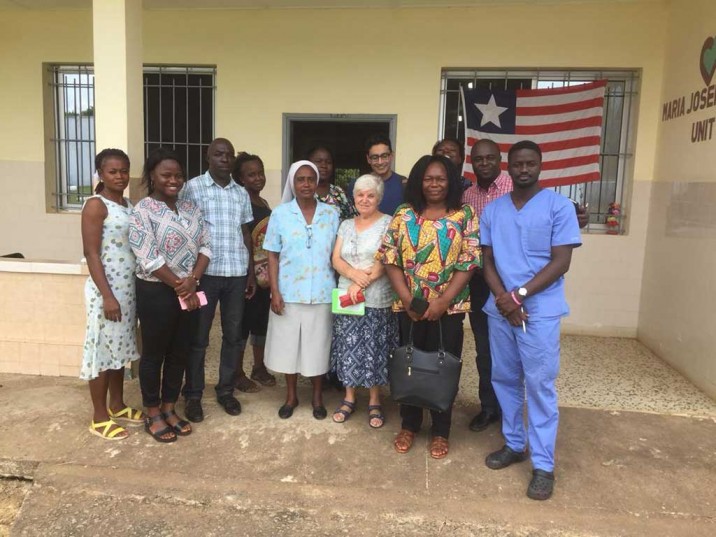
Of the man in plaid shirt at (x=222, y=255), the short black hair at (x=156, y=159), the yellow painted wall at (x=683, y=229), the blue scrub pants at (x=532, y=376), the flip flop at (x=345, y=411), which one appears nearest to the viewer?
the blue scrub pants at (x=532, y=376)

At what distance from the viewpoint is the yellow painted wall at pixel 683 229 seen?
424 cm

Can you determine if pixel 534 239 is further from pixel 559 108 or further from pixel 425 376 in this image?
pixel 559 108

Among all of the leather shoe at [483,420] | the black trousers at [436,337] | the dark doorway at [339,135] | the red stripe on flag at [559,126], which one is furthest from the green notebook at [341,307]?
the red stripe on flag at [559,126]

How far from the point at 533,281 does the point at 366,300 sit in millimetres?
1002

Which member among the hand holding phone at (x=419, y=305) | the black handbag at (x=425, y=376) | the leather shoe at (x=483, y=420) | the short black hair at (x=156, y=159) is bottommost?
the leather shoe at (x=483, y=420)

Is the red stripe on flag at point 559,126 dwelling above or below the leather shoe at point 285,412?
above

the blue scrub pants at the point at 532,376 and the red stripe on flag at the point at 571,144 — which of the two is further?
the red stripe on flag at the point at 571,144

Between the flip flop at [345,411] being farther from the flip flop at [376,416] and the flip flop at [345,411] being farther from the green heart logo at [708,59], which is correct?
the green heart logo at [708,59]

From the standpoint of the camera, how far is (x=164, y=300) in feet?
10.1

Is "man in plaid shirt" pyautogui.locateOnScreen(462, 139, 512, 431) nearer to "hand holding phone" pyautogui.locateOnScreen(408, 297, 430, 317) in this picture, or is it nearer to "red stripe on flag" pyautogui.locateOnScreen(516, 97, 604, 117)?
"hand holding phone" pyautogui.locateOnScreen(408, 297, 430, 317)

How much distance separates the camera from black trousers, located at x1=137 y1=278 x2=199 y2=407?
308 centimetres

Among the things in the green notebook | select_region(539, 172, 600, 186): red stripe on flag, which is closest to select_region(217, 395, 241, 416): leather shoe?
the green notebook

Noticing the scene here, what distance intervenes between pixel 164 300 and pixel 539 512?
7.31ft

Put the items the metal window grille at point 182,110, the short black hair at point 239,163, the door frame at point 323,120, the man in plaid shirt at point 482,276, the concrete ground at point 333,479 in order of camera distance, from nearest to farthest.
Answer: the concrete ground at point 333,479 < the man in plaid shirt at point 482,276 < the short black hair at point 239,163 < the door frame at point 323,120 < the metal window grille at point 182,110
